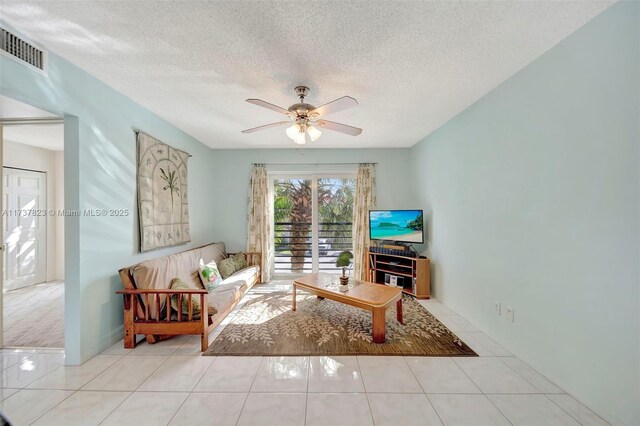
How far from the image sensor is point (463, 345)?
229cm

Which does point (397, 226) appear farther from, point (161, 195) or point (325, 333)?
point (161, 195)

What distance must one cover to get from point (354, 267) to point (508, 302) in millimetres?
2503

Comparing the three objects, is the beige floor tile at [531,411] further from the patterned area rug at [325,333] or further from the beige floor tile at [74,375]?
the beige floor tile at [74,375]

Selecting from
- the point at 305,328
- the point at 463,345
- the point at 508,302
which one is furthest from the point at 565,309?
the point at 305,328

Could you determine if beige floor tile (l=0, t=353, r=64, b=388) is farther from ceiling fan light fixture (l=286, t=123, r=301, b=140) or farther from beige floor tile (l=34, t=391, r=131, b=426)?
ceiling fan light fixture (l=286, t=123, r=301, b=140)

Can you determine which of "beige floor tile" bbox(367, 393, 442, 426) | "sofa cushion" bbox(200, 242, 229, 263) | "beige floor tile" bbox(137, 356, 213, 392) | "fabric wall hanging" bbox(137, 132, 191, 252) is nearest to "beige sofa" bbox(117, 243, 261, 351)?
"beige floor tile" bbox(137, 356, 213, 392)

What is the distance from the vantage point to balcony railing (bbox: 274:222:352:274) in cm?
464

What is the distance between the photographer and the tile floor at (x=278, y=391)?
59.4 inches

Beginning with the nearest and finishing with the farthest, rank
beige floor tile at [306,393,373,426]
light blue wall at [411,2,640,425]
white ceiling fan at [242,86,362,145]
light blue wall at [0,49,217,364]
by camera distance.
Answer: light blue wall at [411,2,640,425]
beige floor tile at [306,393,373,426]
light blue wall at [0,49,217,364]
white ceiling fan at [242,86,362,145]

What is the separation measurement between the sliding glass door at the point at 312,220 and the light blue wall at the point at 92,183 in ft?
7.98

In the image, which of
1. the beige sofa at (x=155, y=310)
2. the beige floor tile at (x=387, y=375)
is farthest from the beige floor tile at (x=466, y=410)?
the beige sofa at (x=155, y=310)

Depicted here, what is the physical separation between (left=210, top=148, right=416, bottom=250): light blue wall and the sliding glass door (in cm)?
31

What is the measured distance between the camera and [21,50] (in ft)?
5.37

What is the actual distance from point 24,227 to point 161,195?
3101 mm
